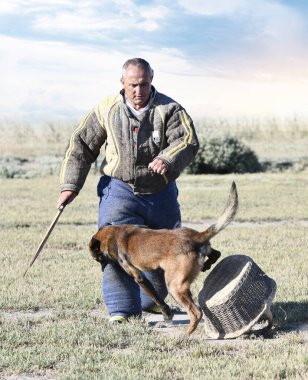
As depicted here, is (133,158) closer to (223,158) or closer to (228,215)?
(228,215)

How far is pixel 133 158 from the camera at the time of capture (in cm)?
680

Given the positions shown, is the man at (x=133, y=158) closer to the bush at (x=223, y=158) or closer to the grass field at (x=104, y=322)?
the grass field at (x=104, y=322)

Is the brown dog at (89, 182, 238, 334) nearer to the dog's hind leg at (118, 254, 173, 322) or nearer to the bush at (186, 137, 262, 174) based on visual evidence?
the dog's hind leg at (118, 254, 173, 322)

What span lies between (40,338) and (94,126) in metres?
1.99

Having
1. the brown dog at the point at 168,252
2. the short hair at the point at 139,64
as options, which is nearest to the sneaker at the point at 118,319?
A: the brown dog at the point at 168,252

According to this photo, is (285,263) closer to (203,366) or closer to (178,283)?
(178,283)

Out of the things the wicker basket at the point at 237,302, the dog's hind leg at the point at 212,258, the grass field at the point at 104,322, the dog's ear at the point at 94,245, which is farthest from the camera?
the dog's ear at the point at 94,245

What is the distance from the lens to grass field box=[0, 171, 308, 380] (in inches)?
211

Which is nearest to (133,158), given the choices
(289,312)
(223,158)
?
(289,312)

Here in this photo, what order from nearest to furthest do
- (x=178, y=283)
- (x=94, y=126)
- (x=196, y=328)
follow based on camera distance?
(x=178, y=283) < (x=196, y=328) < (x=94, y=126)

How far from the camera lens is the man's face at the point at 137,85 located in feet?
21.6

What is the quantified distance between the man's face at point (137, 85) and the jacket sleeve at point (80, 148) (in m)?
0.46

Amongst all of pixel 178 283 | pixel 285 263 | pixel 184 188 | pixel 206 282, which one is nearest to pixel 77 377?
pixel 178 283

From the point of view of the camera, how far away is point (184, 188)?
23.1 meters
